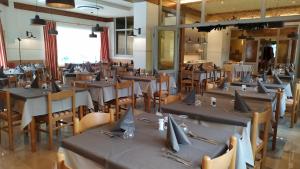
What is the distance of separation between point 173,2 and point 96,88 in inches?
181

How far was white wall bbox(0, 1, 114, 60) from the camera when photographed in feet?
25.4

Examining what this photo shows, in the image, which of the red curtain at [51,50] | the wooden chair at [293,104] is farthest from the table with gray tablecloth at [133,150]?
the red curtain at [51,50]

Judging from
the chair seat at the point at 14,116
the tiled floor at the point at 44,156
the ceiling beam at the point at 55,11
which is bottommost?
the tiled floor at the point at 44,156

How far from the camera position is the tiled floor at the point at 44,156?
110 inches

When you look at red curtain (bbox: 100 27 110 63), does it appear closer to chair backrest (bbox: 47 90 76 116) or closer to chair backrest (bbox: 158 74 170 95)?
chair backrest (bbox: 158 74 170 95)

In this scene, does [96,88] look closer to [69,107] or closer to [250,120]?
[69,107]

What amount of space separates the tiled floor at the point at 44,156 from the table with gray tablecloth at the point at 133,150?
1398mm

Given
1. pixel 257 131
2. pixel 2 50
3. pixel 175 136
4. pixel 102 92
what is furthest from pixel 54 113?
pixel 2 50

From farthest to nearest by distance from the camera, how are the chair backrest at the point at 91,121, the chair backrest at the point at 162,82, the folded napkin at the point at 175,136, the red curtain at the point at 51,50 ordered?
the red curtain at the point at 51,50
the chair backrest at the point at 162,82
the chair backrest at the point at 91,121
the folded napkin at the point at 175,136

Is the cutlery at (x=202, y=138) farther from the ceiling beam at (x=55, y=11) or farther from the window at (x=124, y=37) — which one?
the window at (x=124, y=37)

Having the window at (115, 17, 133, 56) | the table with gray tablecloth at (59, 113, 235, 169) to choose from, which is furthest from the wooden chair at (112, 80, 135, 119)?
the window at (115, 17, 133, 56)

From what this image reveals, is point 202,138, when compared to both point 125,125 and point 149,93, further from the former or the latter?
point 149,93

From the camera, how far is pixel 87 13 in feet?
33.2

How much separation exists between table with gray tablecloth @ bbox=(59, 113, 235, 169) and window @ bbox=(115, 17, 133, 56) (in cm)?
956
